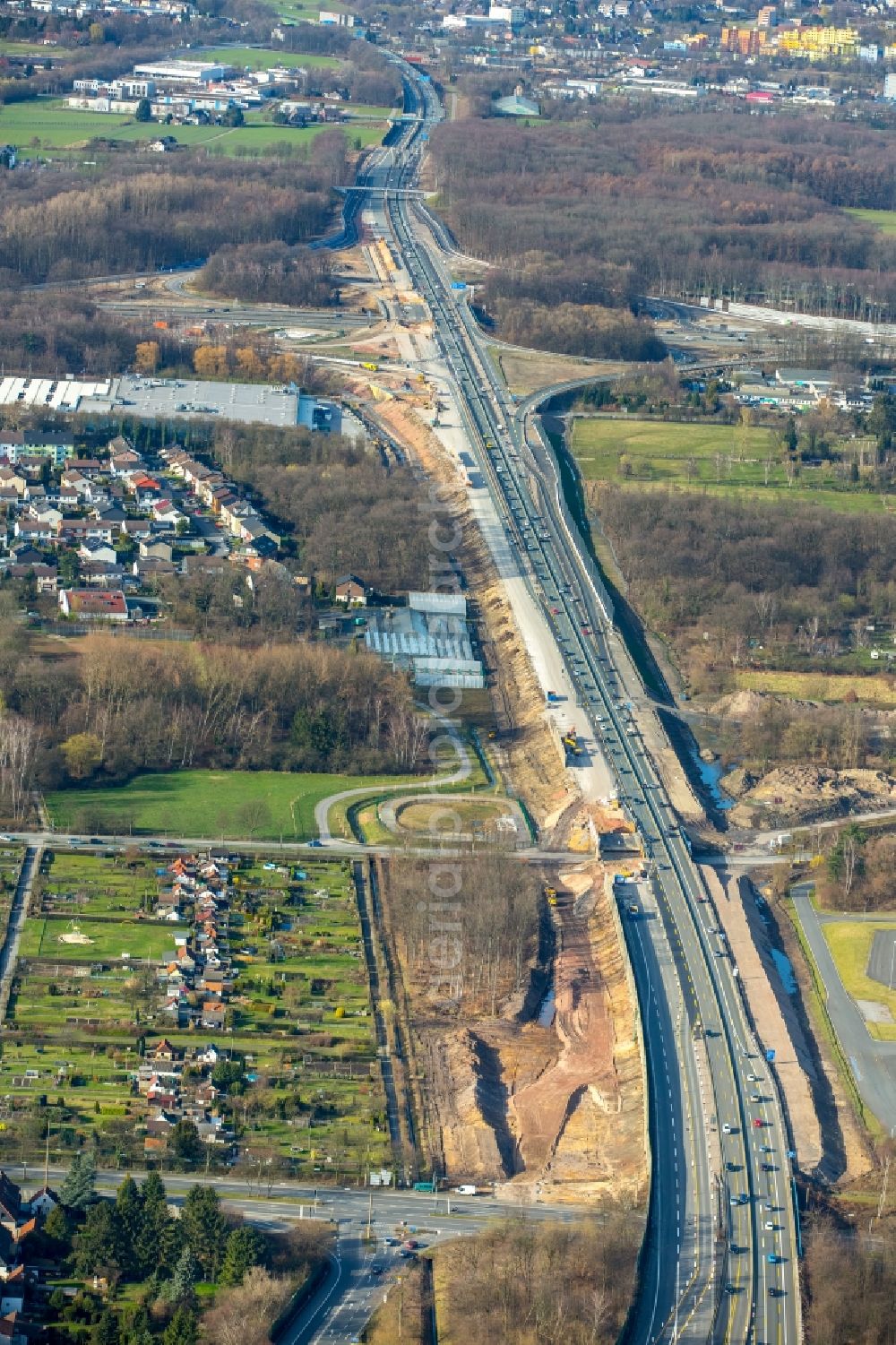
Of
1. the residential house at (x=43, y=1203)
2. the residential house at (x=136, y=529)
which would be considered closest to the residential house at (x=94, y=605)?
the residential house at (x=136, y=529)

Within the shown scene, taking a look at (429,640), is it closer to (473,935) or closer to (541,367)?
(473,935)

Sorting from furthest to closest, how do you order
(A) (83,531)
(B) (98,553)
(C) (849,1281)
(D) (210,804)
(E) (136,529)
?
(E) (136,529) → (A) (83,531) → (B) (98,553) → (D) (210,804) → (C) (849,1281)

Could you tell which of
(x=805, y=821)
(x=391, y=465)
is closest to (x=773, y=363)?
(x=391, y=465)

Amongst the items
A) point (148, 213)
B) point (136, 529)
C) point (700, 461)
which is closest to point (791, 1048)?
point (136, 529)

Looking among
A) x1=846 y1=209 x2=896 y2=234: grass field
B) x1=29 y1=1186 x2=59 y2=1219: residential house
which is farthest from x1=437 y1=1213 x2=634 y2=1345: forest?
x1=846 y1=209 x2=896 y2=234: grass field

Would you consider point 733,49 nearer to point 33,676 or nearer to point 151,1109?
point 33,676

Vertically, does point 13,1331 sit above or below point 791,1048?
above

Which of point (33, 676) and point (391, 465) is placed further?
point (391, 465)
